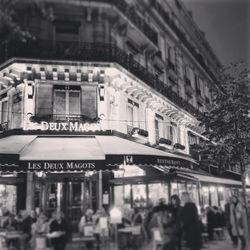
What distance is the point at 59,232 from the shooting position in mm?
9164

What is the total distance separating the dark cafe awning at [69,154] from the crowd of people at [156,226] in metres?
1.61

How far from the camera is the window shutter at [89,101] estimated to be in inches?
584

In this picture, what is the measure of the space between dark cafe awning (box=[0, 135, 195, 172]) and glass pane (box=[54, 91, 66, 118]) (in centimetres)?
114

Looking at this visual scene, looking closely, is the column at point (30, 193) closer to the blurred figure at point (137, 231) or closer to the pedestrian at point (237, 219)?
the blurred figure at point (137, 231)

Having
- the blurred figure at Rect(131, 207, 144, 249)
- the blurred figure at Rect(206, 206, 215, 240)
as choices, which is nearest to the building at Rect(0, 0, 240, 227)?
the blurred figure at Rect(131, 207, 144, 249)

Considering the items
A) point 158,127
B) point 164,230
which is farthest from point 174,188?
point 164,230

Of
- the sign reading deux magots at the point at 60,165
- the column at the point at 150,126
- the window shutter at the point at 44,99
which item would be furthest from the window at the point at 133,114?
the sign reading deux magots at the point at 60,165

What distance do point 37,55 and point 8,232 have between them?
6833 millimetres

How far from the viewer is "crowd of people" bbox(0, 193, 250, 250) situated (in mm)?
8336

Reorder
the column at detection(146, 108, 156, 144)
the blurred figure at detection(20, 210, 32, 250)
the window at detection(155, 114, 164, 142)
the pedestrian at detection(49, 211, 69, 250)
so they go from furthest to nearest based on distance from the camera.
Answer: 1. the window at detection(155, 114, 164, 142)
2. the column at detection(146, 108, 156, 144)
3. the blurred figure at detection(20, 210, 32, 250)
4. the pedestrian at detection(49, 211, 69, 250)

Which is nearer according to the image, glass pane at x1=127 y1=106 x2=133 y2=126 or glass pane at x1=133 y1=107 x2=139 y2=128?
glass pane at x1=127 y1=106 x2=133 y2=126

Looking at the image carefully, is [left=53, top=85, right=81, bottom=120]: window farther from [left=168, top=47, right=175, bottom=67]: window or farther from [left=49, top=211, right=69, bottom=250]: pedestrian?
[left=168, top=47, right=175, bottom=67]: window

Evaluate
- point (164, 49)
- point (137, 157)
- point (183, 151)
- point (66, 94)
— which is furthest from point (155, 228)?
point (164, 49)

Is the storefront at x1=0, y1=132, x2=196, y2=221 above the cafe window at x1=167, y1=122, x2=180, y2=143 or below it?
below
